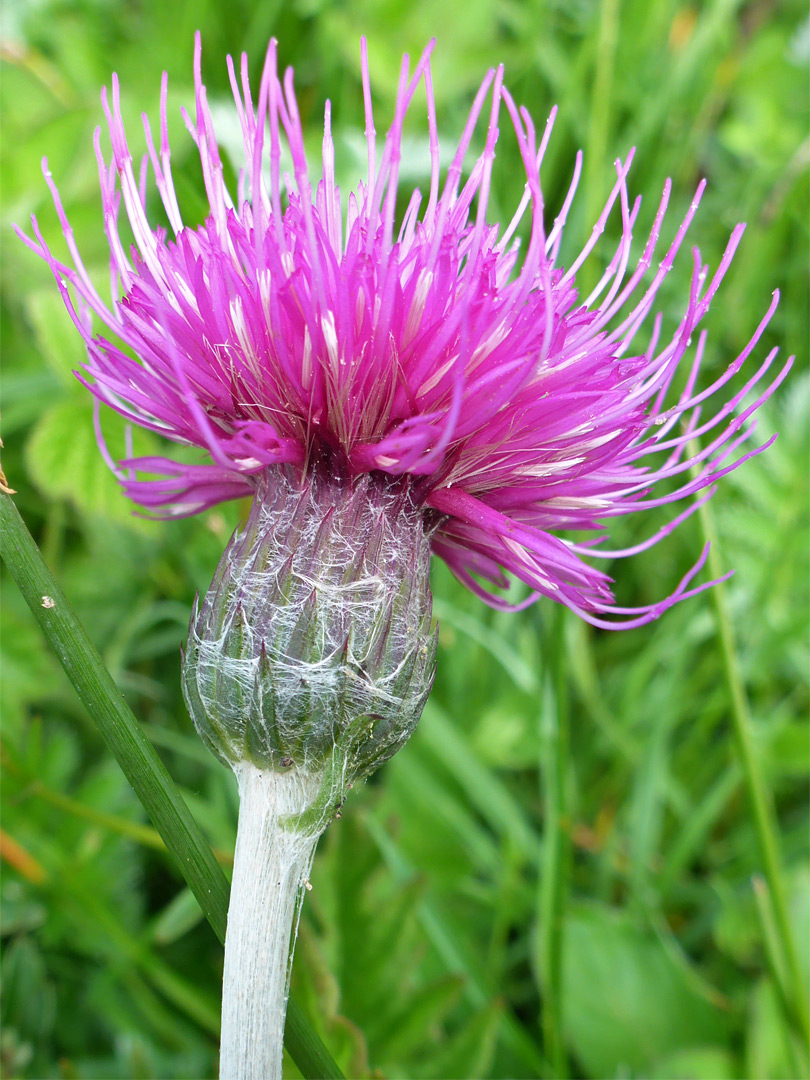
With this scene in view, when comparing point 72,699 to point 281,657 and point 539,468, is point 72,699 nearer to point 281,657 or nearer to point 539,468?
point 281,657

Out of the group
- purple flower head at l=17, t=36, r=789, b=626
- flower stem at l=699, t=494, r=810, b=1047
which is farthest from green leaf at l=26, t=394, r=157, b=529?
flower stem at l=699, t=494, r=810, b=1047

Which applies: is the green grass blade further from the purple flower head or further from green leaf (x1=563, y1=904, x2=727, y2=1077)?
green leaf (x1=563, y1=904, x2=727, y2=1077)

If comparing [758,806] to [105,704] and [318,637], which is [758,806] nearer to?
[318,637]

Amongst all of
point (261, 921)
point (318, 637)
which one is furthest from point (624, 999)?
point (318, 637)

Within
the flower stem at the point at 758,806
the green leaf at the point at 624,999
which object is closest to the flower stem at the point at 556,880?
the green leaf at the point at 624,999

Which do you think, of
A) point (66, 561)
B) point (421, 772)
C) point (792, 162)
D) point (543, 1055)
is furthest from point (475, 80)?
point (543, 1055)

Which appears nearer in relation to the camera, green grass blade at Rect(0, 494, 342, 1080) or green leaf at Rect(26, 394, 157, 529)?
green grass blade at Rect(0, 494, 342, 1080)
